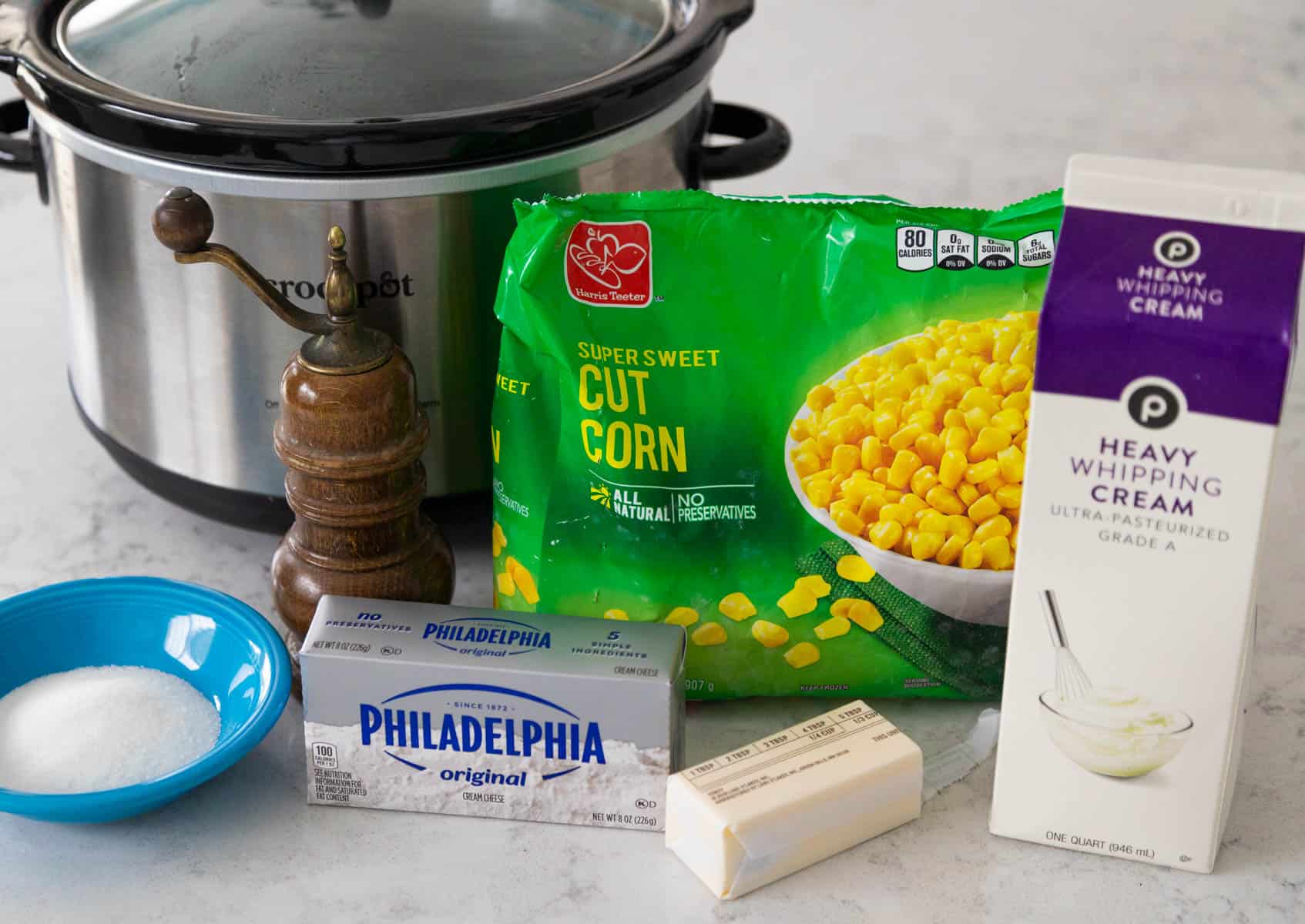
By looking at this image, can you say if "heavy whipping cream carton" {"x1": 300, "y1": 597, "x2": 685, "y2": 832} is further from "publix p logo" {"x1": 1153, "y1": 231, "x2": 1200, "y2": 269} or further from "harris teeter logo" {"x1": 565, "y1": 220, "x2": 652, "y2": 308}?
"publix p logo" {"x1": 1153, "y1": 231, "x2": 1200, "y2": 269}

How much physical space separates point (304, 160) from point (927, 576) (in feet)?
1.40

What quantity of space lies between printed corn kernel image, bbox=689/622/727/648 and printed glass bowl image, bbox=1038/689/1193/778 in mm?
211

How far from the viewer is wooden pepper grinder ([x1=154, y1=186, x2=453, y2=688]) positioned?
0.93 meters

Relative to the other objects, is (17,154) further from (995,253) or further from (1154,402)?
(1154,402)

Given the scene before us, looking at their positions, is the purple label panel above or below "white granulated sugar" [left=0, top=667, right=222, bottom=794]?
above

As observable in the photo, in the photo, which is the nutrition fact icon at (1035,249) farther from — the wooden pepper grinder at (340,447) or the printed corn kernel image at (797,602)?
the wooden pepper grinder at (340,447)

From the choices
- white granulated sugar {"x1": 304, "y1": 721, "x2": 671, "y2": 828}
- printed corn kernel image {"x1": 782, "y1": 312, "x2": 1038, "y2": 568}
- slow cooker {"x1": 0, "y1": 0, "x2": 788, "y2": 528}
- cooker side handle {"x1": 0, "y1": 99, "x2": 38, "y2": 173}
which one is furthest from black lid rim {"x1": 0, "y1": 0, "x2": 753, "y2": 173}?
white granulated sugar {"x1": 304, "y1": 721, "x2": 671, "y2": 828}

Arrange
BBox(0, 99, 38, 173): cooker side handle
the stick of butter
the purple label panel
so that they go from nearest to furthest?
the purple label panel
the stick of butter
BBox(0, 99, 38, 173): cooker side handle

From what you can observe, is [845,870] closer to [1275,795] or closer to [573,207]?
[1275,795]

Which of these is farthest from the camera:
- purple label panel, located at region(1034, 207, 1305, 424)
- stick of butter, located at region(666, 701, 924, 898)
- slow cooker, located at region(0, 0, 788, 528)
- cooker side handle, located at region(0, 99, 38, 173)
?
cooker side handle, located at region(0, 99, 38, 173)

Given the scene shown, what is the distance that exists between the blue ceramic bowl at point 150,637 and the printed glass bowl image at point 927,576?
1.02 ft

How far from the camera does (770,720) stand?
1035 millimetres

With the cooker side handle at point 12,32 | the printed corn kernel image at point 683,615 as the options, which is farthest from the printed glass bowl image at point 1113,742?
the cooker side handle at point 12,32


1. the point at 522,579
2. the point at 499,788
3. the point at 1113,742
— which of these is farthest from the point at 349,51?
the point at 1113,742
